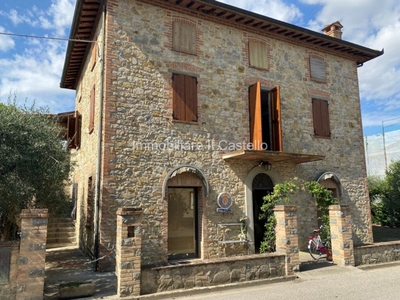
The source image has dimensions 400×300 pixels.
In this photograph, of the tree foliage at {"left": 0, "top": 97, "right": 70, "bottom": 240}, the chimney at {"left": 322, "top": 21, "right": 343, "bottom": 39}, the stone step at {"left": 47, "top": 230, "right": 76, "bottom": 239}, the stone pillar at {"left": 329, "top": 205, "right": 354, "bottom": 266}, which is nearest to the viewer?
the tree foliage at {"left": 0, "top": 97, "right": 70, "bottom": 240}

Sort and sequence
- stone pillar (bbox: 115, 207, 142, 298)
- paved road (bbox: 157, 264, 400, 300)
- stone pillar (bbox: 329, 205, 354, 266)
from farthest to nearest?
stone pillar (bbox: 329, 205, 354, 266), paved road (bbox: 157, 264, 400, 300), stone pillar (bbox: 115, 207, 142, 298)

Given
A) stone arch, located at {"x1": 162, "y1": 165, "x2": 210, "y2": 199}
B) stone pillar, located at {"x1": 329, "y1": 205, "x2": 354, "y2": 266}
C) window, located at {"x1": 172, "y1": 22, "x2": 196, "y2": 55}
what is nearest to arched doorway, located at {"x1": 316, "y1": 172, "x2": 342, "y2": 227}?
stone pillar, located at {"x1": 329, "y1": 205, "x2": 354, "y2": 266}

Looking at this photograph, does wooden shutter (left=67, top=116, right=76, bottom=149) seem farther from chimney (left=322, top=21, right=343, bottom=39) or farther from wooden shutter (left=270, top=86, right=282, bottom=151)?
chimney (left=322, top=21, right=343, bottom=39)

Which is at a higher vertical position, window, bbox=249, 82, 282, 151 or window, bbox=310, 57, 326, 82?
window, bbox=310, 57, 326, 82

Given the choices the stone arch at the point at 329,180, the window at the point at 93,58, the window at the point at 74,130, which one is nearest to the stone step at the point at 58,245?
the window at the point at 74,130

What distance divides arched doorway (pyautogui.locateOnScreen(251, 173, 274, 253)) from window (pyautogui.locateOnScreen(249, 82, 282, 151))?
1043 mm

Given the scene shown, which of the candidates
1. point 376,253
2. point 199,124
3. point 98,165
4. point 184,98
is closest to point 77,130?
point 98,165

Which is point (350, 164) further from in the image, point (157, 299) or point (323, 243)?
point (157, 299)

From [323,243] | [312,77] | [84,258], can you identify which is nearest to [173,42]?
[312,77]

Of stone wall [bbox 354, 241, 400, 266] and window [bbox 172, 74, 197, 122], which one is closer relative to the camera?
stone wall [bbox 354, 241, 400, 266]

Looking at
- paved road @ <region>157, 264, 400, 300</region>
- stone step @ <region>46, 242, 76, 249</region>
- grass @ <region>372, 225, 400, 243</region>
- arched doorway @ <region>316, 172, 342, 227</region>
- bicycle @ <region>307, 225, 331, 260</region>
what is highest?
arched doorway @ <region>316, 172, 342, 227</region>

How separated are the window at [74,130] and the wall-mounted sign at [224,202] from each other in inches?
255

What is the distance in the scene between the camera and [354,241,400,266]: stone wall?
888cm

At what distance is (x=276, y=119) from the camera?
34.9 feet
